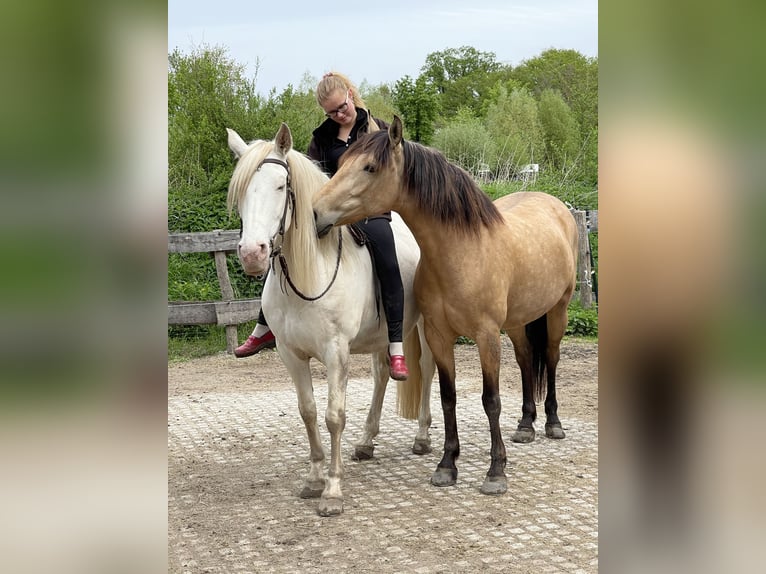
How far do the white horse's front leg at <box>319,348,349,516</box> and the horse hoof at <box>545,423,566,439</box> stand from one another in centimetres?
190

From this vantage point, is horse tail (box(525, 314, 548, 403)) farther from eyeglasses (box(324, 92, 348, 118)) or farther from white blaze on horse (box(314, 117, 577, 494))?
eyeglasses (box(324, 92, 348, 118))

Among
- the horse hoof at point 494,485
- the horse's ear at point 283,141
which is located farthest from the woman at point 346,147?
the horse hoof at point 494,485

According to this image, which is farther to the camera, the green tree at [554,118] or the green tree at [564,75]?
the green tree at [554,118]

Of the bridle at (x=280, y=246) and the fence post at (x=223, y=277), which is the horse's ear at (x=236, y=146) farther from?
the fence post at (x=223, y=277)

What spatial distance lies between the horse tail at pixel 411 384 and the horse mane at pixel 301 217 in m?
1.27

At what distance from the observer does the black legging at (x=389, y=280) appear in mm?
4285

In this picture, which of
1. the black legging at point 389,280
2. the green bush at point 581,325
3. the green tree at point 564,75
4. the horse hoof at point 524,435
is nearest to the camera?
the black legging at point 389,280

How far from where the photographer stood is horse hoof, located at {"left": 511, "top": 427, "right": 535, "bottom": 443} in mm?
5344

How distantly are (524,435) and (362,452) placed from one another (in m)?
1.19

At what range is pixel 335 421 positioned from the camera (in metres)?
4.12

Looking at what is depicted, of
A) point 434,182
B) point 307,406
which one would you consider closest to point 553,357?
point 434,182

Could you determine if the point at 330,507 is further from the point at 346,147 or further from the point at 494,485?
the point at 346,147
